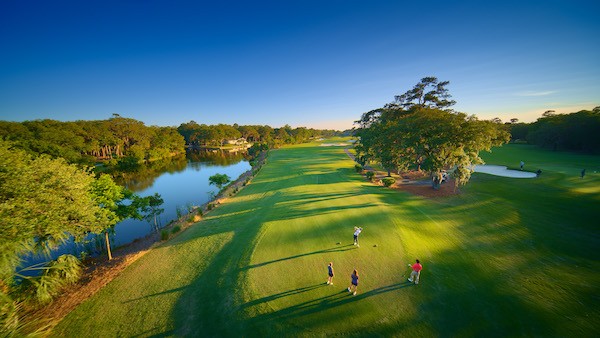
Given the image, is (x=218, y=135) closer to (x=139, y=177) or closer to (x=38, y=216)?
(x=139, y=177)

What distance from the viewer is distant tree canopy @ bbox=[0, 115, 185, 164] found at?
4147cm

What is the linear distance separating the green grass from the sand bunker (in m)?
10.3

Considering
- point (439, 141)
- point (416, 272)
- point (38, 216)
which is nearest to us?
point (416, 272)

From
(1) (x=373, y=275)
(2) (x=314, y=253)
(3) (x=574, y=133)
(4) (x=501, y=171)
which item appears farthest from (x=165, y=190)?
(3) (x=574, y=133)

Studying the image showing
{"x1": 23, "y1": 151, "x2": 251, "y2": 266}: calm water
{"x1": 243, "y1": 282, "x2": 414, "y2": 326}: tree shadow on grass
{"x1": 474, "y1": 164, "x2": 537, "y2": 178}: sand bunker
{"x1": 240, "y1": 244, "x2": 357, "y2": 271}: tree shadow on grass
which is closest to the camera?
{"x1": 243, "y1": 282, "x2": 414, "y2": 326}: tree shadow on grass

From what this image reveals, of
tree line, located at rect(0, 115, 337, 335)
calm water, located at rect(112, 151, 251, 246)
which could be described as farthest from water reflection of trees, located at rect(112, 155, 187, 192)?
tree line, located at rect(0, 115, 337, 335)

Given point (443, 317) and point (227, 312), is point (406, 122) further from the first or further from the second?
point (227, 312)

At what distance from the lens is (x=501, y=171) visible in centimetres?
3734

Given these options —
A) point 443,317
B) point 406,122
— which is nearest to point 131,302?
point 443,317

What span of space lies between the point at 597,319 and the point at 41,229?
2871cm

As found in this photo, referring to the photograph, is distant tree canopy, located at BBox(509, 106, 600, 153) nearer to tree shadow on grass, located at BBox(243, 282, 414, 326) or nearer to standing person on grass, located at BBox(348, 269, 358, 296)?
tree shadow on grass, located at BBox(243, 282, 414, 326)

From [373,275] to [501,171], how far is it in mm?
39633

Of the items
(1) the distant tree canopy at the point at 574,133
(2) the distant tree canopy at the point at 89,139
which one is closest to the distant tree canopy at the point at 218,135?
(2) the distant tree canopy at the point at 89,139

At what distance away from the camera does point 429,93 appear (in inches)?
1826
